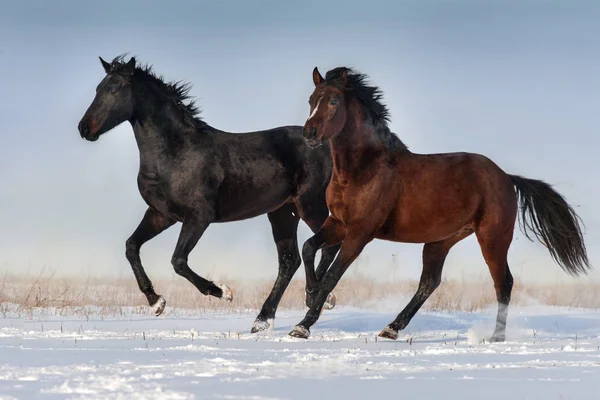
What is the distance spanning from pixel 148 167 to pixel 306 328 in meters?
2.57

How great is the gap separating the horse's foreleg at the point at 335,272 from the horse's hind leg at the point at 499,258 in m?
1.28

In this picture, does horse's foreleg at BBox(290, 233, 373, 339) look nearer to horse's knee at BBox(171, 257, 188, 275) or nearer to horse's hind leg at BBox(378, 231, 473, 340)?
horse's hind leg at BBox(378, 231, 473, 340)

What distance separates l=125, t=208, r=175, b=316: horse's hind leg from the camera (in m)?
9.62

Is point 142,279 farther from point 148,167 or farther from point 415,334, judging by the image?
point 415,334

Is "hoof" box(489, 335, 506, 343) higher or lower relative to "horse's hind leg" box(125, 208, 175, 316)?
lower

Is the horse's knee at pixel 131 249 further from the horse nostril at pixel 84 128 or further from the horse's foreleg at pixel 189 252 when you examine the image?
the horse nostril at pixel 84 128

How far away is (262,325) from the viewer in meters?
9.65

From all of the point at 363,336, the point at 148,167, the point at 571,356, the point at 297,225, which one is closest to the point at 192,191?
the point at 148,167

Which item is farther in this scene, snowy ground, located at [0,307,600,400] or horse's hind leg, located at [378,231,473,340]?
horse's hind leg, located at [378,231,473,340]

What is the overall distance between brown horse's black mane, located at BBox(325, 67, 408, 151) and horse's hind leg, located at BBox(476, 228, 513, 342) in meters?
1.20

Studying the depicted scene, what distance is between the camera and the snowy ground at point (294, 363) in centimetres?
530

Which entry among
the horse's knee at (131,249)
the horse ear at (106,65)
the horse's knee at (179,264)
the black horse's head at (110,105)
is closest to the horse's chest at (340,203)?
the horse's knee at (179,264)

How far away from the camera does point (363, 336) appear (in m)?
9.11

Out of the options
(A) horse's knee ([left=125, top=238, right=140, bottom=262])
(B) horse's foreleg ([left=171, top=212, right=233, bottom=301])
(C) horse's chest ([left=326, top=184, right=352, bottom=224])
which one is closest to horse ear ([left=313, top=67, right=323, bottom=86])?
(C) horse's chest ([left=326, top=184, right=352, bottom=224])
